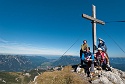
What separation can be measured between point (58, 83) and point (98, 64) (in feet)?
21.4

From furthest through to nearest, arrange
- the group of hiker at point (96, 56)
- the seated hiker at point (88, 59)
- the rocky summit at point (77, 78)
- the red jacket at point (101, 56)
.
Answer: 1. the red jacket at point (101, 56)
2. the group of hiker at point (96, 56)
3. the seated hiker at point (88, 59)
4. the rocky summit at point (77, 78)

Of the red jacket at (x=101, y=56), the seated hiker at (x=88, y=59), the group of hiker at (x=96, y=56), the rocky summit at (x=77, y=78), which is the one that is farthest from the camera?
the red jacket at (x=101, y=56)

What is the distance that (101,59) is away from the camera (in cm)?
2139

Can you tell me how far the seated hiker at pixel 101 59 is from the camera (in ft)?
69.8

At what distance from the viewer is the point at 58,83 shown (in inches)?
698

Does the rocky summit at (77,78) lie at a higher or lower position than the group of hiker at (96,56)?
lower

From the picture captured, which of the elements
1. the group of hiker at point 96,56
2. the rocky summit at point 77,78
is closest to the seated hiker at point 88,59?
the group of hiker at point 96,56

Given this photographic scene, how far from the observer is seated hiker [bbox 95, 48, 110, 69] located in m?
21.3

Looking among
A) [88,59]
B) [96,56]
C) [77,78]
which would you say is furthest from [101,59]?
[77,78]

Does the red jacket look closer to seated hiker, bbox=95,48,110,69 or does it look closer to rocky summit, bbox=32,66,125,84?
seated hiker, bbox=95,48,110,69

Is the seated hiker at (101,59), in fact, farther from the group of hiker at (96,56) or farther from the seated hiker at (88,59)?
the seated hiker at (88,59)

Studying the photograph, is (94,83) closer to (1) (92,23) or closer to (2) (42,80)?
(2) (42,80)

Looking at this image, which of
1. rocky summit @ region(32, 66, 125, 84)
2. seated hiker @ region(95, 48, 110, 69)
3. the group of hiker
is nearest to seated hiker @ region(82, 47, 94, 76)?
the group of hiker

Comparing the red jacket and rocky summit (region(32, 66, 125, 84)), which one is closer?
rocky summit (region(32, 66, 125, 84))
